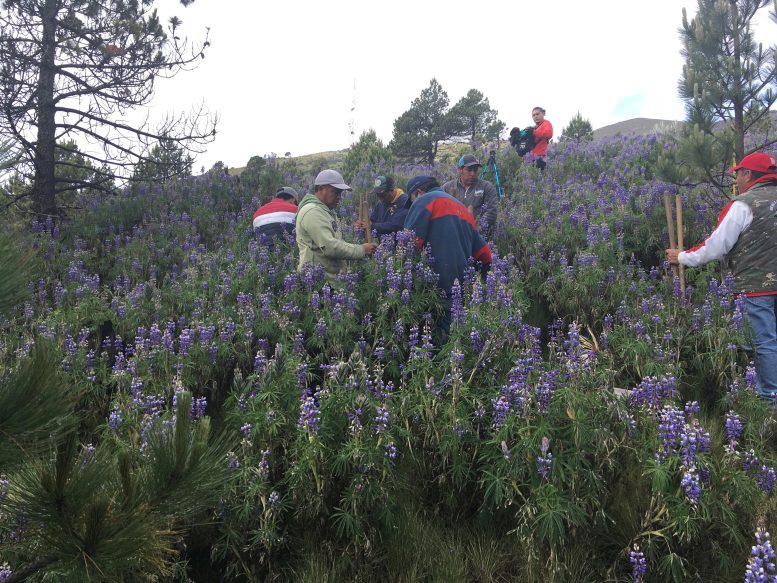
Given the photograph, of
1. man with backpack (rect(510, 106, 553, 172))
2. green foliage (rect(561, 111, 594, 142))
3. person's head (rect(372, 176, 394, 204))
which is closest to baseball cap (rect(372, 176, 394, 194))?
person's head (rect(372, 176, 394, 204))

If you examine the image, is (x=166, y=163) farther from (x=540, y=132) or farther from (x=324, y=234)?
(x=540, y=132)

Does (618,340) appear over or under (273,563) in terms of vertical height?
over

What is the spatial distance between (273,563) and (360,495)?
2.08ft

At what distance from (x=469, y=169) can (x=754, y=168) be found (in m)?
3.77

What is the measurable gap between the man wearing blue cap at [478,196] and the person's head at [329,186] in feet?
8.57

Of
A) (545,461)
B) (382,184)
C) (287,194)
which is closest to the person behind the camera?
(545,461)

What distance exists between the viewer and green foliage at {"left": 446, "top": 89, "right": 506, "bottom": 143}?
31.5 meters

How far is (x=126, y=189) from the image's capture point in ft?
41.8

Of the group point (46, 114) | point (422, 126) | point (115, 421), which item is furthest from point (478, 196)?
point (422, 126)

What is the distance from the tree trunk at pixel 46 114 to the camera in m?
10.3

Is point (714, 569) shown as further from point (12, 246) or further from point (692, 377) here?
point (12, 246)

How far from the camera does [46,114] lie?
1054 centimetres

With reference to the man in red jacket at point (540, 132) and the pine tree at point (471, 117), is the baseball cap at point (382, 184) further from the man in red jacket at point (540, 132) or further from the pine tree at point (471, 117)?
the pine tree at point (471, 117)

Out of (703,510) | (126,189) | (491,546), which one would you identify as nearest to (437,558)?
(491,546)
